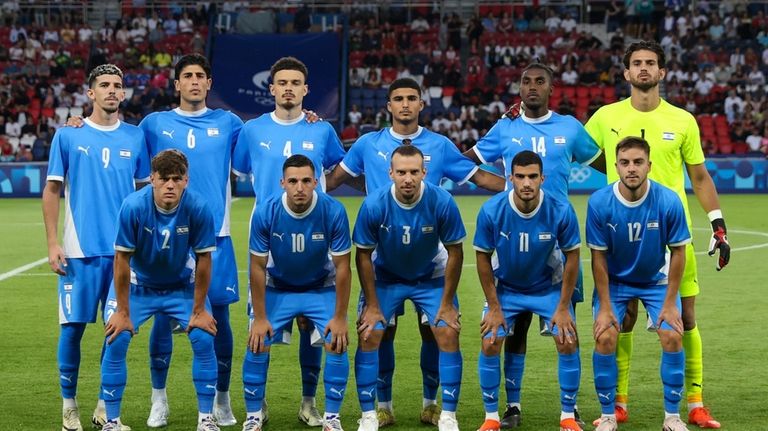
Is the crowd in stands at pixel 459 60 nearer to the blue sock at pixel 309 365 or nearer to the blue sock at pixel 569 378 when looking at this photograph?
the blue sock at pixel 309 365

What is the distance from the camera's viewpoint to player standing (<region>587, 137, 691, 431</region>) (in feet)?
24.5

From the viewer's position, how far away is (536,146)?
8078 mm

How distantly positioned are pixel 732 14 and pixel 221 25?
51.8 feet

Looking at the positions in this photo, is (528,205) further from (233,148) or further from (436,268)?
(233,148)

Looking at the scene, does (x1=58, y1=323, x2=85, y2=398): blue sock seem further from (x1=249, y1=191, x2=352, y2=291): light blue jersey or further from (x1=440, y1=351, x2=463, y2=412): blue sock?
(x1=440, y1=351, x2=463, y2=412): blue sock

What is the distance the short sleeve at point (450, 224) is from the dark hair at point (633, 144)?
3.58 ft

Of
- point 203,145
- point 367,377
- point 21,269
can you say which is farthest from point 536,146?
point 21,269

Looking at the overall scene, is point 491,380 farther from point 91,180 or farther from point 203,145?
point 91,180

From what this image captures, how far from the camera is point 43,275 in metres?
15.6

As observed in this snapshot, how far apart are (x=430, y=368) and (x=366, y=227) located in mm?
1188

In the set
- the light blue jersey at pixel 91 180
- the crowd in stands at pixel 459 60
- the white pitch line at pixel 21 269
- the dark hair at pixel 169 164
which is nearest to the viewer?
the dark hair at pixel 169 164

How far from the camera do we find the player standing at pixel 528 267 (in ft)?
24.4

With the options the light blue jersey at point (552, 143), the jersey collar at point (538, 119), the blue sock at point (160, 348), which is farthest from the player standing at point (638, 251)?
the blue sock at point (160, 348)

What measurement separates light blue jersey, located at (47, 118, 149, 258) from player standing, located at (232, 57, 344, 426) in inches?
33.9
